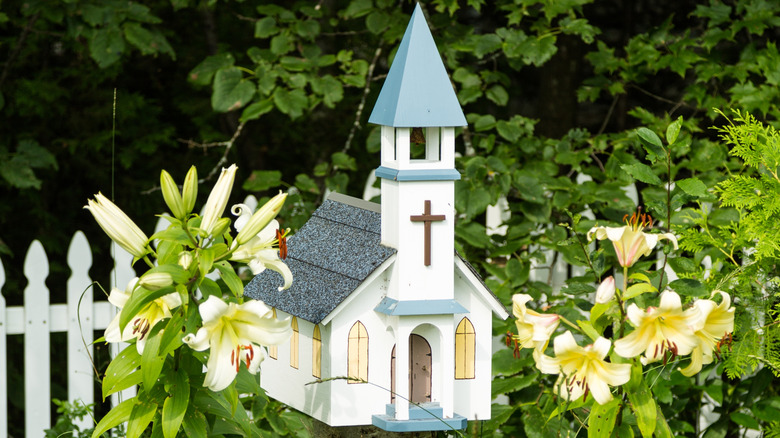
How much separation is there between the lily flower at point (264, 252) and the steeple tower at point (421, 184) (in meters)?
0.30

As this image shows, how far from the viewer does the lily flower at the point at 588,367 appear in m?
1.84

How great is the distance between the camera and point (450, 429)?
231 centimetres

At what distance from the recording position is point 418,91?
2225 millimetres

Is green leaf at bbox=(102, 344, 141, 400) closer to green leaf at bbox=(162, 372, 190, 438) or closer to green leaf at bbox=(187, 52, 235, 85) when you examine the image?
green leaf at bbox=(162, 372, 190, 438)

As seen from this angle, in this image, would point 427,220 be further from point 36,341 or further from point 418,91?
point 36,341

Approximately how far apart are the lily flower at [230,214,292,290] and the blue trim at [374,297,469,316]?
0.28 meters

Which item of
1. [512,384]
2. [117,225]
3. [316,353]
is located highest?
[117,225]

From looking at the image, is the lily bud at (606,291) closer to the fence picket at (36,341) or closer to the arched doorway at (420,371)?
the arched doorway at (420,371)

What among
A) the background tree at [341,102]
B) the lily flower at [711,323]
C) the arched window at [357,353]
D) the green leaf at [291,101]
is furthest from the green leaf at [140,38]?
the lily flower at [711,323]

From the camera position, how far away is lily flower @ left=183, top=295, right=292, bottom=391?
1.79 metres

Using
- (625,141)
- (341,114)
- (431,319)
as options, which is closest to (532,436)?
(431,319)

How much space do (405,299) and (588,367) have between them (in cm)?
51

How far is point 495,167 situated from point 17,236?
10.0 feet

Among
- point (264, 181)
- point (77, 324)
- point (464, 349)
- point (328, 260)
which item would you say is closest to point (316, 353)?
point (328, 260)
